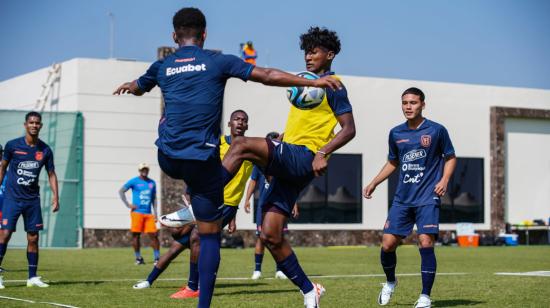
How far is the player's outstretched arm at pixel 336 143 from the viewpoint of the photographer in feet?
26.0

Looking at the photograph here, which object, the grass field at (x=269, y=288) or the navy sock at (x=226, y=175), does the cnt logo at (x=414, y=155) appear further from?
the navy sock at (x=226, y=175)

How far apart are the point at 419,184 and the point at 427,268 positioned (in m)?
0.90

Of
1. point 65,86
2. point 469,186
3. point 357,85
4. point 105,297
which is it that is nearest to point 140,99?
point 65,86

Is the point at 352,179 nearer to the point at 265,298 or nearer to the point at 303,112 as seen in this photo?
A: the point at 265,298

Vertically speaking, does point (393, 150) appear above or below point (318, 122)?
below

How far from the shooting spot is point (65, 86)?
32.3 m

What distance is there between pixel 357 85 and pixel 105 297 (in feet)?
82.0

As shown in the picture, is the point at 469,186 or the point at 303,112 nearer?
the point at 303,112

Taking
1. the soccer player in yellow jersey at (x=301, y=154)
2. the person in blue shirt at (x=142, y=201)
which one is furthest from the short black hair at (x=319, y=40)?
the person in blue shirt at (x=142, y=201)

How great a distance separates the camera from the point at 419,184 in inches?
390

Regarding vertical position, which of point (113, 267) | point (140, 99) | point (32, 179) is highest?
point (140, 99)

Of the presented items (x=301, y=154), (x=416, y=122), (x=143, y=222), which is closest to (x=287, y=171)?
(x=301, y=154)

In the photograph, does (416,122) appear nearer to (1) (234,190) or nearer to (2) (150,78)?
(1) (234,190)

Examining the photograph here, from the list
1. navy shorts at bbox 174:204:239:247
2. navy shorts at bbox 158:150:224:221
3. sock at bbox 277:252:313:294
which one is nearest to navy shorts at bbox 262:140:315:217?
sock at bbox 277:252:313:294
